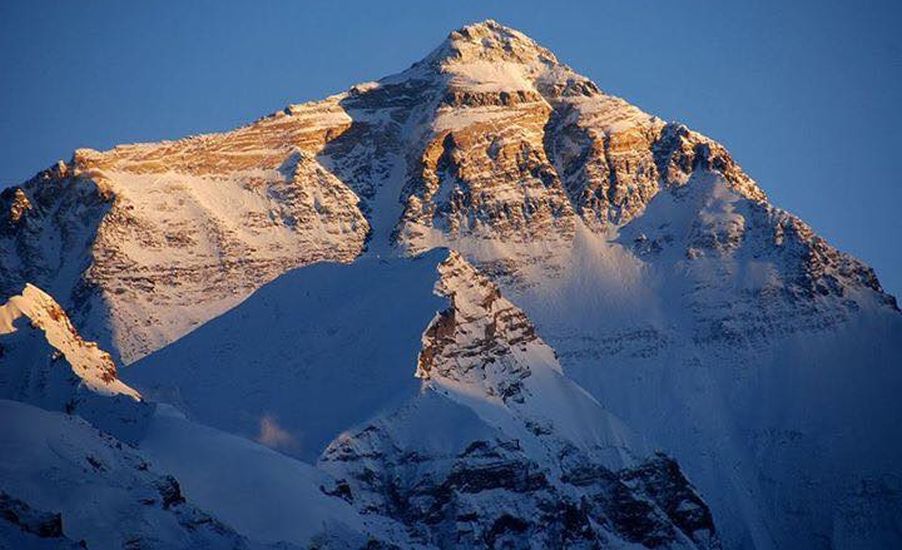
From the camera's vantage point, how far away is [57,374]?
Result: 189 m

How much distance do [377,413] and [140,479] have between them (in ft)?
163

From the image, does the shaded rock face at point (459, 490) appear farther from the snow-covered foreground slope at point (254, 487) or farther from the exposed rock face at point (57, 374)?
the exposed rock face at point (57, 374)

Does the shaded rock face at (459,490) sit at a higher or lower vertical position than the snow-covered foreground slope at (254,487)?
higher

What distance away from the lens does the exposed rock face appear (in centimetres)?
18588

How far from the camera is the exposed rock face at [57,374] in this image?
18588cm

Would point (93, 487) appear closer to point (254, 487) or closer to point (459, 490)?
point (254, 487)

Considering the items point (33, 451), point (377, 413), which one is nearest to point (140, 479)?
point (33, 451)

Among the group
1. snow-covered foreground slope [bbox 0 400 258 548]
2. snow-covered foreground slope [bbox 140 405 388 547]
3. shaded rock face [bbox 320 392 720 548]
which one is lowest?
snow-covered foreground slope [bbox 0 400 258 548]

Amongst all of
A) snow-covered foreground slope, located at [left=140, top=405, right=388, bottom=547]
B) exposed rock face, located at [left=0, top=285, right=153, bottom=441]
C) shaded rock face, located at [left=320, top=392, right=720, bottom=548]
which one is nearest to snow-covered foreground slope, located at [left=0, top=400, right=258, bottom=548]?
snow-covered foreground slope, located at [left=140, top=405, right=388, bottom=547]

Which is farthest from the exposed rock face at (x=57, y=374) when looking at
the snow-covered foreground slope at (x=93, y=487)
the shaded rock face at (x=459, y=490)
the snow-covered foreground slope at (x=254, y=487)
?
the snow-covered foreground slope at (x=93, y=487)

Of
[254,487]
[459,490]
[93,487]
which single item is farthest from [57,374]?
[93,487]

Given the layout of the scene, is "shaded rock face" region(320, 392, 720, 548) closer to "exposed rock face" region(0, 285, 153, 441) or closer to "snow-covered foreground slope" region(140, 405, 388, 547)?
"snow-covered foreground slope" region(140, 405, 388, 547)

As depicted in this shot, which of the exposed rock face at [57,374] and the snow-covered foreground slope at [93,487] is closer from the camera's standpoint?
the snow-covered foreground slope at [93,487]

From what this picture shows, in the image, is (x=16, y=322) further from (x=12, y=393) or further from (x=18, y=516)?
(x=18, y=516)
